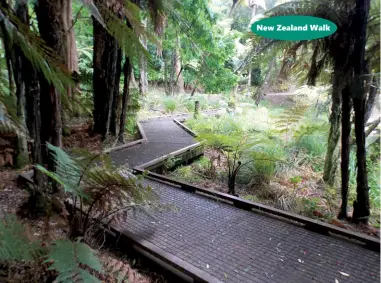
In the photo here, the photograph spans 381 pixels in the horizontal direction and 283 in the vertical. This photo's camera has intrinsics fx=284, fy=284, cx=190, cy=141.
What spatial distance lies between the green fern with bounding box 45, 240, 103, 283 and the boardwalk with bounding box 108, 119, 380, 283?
3.15ft

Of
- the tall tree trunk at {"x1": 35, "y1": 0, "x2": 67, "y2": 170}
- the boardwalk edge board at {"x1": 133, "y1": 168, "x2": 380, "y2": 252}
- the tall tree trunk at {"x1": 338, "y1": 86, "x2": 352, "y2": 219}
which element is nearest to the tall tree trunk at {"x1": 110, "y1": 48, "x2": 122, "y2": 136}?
the boardwalk edge board at {"x1": 133, "y1": 168, "x2": 380, "y2": 252}

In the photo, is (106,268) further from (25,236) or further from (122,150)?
(122,150)

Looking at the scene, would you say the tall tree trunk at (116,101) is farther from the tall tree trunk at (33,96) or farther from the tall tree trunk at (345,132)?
the tall tree trunk at (345,132)

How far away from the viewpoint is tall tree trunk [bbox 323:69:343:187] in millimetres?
2938

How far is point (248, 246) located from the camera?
248 cm

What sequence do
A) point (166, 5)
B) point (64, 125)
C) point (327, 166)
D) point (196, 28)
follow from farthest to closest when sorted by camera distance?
point (196, 28) < point (64, 125) < point (327, 166) < point (166, 5)

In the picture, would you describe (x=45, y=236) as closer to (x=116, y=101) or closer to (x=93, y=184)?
(x=93, y=184)

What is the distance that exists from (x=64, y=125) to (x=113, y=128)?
3.53 ft

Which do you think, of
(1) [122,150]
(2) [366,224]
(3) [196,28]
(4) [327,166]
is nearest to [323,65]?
(2) [366,224]

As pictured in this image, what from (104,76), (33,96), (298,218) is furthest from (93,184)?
(104,76)

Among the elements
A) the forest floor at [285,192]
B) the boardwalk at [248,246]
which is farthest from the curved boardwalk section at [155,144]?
the boardwalk at [248,246]

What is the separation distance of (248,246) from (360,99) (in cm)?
179

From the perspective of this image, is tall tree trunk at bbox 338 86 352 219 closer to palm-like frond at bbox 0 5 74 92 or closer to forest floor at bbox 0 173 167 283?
forest floor at bbox 0 173 167 283

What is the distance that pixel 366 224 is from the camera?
3.10 metres
